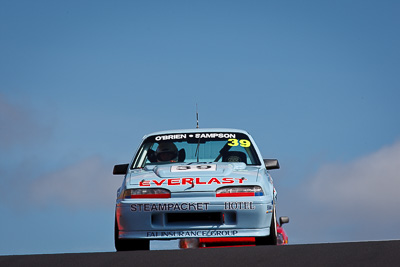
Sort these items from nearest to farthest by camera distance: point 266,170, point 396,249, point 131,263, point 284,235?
1. point 131,263
2. point 396,249
3. point 266,170
4. point 284,235

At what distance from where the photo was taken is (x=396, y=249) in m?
6.01

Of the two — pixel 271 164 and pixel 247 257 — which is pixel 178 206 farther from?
pixel 247 257

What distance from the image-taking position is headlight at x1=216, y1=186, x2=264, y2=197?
8.38 meters

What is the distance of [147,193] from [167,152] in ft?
4.60

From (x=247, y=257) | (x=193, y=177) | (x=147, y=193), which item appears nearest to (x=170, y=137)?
(x=193, y=177)

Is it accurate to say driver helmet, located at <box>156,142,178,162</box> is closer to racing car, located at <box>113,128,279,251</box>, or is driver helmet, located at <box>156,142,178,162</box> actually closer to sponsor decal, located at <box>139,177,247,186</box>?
racing car, located at <box>113,128,279,251</box>

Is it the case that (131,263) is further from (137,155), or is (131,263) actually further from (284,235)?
(284,235)

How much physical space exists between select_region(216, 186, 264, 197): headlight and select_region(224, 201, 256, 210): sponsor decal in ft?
0.40

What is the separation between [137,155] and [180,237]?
178 centimetres

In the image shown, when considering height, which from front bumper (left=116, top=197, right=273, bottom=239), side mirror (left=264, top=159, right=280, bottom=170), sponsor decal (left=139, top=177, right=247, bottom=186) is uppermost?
sponsor decal (left=139, top=177, right=247, bottom=186)

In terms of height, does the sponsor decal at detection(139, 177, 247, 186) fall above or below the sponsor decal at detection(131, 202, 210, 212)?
above

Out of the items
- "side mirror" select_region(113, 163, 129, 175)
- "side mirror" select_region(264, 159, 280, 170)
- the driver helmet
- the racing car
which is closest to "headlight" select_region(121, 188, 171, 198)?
the racing car

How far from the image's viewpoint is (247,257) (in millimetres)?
5727

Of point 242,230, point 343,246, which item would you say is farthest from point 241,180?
point 343,246
